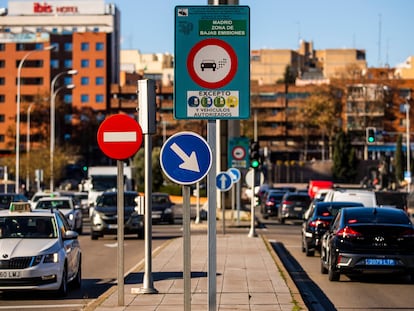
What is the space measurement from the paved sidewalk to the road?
471 millimetres

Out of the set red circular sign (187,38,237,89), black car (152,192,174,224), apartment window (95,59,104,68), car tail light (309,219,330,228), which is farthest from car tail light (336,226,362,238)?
apartment window (95,59,104,68)

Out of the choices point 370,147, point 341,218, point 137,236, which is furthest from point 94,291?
point 370,147

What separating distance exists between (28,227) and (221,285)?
3.63 metres

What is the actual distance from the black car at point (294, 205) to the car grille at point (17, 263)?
3626 centimetres

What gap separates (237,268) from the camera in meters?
21.6

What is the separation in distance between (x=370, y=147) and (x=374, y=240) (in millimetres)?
110326

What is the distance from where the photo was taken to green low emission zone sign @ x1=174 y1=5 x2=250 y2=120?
1072cm

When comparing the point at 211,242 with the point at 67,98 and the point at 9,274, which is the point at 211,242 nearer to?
the point at 9,274

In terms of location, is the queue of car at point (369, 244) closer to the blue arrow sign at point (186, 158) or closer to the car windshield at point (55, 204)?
the blue arrow sign at point (186, 158)

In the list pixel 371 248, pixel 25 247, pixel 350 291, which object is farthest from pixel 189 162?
pixel 371 248

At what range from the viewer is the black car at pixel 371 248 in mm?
19641

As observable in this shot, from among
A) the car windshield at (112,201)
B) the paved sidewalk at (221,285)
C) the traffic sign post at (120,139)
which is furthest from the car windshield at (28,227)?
the car windshield at (112,201)

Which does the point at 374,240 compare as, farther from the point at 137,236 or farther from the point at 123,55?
the point at 123,55

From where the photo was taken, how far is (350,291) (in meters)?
18.7
